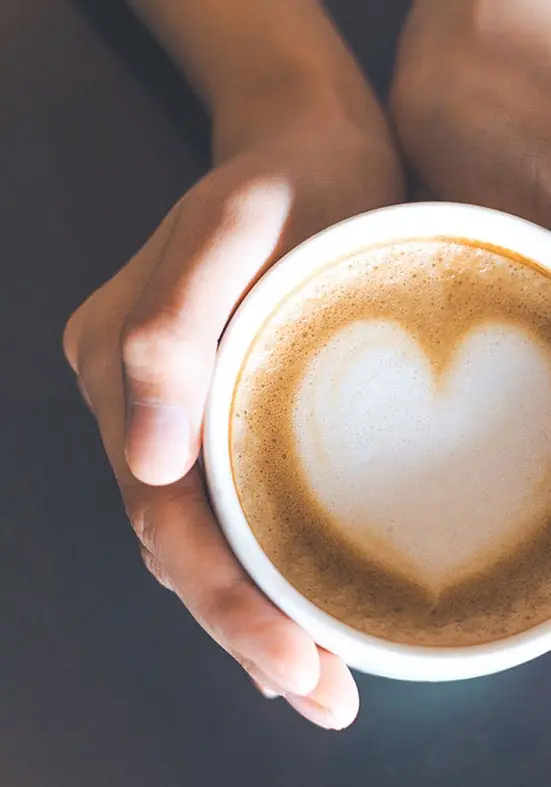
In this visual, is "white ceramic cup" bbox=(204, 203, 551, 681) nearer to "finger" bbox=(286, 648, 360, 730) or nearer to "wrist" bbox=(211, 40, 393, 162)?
"finger" bbox=(286, 648, 360, 730)

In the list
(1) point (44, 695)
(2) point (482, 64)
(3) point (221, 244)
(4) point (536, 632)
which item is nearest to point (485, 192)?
(2) point (482, 64)

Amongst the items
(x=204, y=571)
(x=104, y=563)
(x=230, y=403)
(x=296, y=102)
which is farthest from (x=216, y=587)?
(x=296, y=102)

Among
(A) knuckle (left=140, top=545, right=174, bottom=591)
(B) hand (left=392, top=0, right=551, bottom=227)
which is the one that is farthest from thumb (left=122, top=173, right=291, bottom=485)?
(B) hand (left=392, top=0, right=551, bottom=227)

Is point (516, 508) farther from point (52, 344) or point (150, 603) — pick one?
point (52, 344)

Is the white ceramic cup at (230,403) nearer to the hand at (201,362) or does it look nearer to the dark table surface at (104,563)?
the hand at (201,362)

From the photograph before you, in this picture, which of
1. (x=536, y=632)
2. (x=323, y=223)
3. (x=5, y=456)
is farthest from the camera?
(x=5, y=456)

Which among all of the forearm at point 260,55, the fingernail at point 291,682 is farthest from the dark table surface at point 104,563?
the fingernail at point 291,682

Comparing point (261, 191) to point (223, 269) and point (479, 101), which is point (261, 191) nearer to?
point (223, 269)
